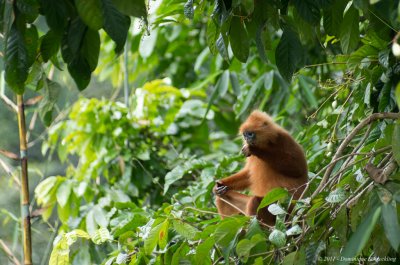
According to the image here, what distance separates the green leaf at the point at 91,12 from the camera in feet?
5.79

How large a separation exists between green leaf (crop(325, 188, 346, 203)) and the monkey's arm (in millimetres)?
1859

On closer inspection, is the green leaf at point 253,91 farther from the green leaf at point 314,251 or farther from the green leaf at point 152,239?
the green leaf at point 314,251

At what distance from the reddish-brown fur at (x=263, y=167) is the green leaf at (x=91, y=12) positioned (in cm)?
233

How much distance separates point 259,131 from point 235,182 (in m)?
0.40

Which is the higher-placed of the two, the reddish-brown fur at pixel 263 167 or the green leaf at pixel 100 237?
the green leaf at pixel 100 237

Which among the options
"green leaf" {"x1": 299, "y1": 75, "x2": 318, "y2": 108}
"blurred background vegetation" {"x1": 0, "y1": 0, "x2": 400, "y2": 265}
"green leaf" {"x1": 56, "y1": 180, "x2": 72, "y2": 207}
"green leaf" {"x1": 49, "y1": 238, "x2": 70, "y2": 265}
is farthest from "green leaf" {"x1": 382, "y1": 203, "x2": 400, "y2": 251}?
"green leaf" {"x1": 299, "y1": 75, "x2": 318, "y2": 108}

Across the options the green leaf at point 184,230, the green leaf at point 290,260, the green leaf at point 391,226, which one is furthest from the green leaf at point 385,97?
the green leaf at point 391,226

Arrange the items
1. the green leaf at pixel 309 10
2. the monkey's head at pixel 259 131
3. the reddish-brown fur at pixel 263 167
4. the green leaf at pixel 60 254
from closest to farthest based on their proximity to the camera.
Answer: the green leaf at pixel 309 10 < the green leaf at pixel 60 254 < the reddish-brown fur at pixel 263 167 < the monkey's head at pixel 259 131

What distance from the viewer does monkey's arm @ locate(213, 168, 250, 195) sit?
4277 mm

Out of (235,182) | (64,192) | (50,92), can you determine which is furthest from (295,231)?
(64,192)

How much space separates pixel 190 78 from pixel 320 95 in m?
2.15

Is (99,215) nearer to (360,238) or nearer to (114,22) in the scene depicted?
(114,22)

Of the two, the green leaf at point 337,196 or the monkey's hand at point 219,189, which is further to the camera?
the monkey's hand at point 219,189

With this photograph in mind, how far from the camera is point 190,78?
804cm
